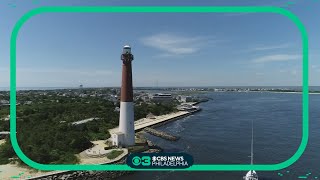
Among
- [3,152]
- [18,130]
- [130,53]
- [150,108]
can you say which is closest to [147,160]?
[130,53]

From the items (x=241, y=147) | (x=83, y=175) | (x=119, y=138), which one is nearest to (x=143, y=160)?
(x=83, y=175)

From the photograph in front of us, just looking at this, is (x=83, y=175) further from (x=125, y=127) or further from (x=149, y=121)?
(x=149, y=121)

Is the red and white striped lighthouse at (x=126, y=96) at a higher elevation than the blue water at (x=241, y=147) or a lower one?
higher

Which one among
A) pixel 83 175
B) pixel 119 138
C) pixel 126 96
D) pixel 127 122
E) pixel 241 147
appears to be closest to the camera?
pixel 83 175

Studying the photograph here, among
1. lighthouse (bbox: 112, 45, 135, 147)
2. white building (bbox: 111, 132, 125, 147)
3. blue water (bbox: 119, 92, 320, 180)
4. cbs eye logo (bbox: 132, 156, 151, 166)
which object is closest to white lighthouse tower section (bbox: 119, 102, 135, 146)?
lighthouse (bbox: 112, 45, 135, 147)

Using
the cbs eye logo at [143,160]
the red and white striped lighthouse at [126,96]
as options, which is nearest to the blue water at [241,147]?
the red and white striped lighthouse at [126,96]

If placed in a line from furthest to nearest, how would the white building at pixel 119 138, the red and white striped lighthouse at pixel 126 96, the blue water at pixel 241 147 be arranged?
the white building at pixel 119 138
the red and white striped lighthouse at pixel 126 96
the blue water at pixel 241 147

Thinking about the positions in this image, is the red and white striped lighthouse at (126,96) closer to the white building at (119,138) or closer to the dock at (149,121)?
the white building at (119,138)

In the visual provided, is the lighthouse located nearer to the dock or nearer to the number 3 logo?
the dock
